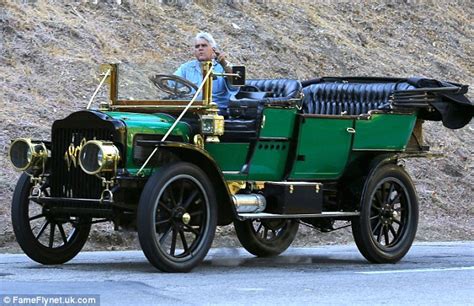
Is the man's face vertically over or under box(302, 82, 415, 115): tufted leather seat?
over

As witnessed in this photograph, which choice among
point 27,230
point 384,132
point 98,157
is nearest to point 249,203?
point 98,157

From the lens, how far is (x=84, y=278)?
9289 mm

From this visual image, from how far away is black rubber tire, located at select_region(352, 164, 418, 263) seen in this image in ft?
38.0

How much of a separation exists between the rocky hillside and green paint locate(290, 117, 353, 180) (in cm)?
185

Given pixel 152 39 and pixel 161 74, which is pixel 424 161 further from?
pixel 161 74

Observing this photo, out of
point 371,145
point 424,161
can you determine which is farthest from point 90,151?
point 424,161

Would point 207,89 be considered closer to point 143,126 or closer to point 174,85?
point 174,85

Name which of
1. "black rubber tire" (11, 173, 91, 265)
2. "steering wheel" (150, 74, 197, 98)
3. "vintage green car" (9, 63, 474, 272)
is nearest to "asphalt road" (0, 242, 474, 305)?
"black rubber tire" (11, 173, 91, 265)

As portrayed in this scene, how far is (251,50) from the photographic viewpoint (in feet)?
66.0

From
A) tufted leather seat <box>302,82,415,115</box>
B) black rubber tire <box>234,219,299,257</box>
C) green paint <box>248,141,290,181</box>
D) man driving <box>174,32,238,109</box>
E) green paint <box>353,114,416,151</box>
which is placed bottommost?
black rubber tire <box>234,219,299,257</box>

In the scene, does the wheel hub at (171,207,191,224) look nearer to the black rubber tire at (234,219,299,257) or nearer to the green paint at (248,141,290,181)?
the green paint at (248,141,290,181)

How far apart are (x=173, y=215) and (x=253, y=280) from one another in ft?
3.01

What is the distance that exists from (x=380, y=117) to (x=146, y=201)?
329cm

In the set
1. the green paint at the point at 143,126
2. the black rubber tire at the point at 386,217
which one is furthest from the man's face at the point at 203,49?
the black rubber tire at the point at 386,217
